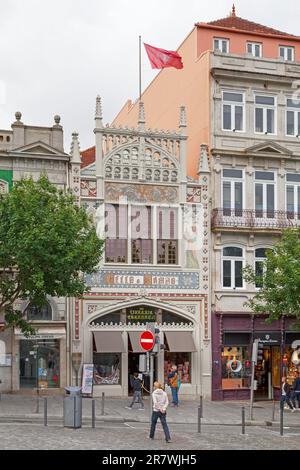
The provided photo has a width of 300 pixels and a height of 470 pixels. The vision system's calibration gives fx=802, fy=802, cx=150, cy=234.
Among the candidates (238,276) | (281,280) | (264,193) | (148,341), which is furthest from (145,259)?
(148,341)

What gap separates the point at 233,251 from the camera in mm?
37562

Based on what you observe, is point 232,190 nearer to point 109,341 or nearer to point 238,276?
point 238,276

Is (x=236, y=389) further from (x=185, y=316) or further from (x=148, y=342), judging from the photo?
(x=148, y=342)

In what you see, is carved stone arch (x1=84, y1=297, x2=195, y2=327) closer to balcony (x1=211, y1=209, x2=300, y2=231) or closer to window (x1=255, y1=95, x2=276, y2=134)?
balcony (x1=211, y1=209, x2=300, y2=231)

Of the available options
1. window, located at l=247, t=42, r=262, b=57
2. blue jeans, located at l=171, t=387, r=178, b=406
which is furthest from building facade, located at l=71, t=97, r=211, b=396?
window, located at l=247, t=42, r=262, b=57

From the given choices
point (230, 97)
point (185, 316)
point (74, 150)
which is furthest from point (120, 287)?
point (230, 97)

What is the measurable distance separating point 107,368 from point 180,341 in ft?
11.4

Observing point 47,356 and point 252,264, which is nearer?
point 47,356

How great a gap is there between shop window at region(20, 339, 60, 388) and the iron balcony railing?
9.33m

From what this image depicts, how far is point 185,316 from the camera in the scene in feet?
119

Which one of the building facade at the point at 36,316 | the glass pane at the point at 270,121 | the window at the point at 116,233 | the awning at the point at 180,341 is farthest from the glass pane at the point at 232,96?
the awning at the point at 180,341
